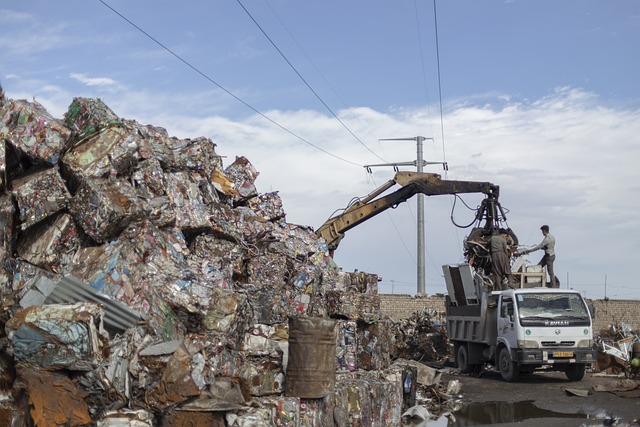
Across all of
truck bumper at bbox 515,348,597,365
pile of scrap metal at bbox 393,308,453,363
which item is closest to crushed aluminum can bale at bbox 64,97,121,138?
truck bumper at bbox 515,348,597,365

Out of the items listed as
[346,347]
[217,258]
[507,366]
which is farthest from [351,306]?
[507,366]

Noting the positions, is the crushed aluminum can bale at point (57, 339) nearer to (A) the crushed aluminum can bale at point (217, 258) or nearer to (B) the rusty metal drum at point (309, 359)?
(B) the rusty metal drum at point (309, 359)

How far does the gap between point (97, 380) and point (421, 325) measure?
1626 cm

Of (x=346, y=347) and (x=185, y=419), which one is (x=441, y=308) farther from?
(x=185, y=419)

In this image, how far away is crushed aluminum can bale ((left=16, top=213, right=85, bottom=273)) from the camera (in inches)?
330

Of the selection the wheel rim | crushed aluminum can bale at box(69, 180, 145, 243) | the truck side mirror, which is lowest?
the wheel rim

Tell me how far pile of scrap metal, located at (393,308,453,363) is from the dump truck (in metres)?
4.86

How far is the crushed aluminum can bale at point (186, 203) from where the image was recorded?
34.0 ft

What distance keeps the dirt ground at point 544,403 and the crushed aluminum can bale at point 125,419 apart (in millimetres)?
5287

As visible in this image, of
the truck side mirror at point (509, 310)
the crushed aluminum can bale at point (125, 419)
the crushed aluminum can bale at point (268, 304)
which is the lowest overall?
the crushed aluminum can bale at point (125, 419)

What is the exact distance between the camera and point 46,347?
22.2ft

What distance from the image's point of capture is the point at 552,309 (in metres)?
14.9

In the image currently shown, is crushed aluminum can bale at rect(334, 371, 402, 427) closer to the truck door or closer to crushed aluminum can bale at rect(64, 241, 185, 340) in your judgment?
crushed aluminum can bale at rect(64, 241, 185, 340)

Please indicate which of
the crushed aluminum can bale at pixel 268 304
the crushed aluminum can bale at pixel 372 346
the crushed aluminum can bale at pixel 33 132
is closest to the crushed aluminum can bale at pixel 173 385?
the crushed aluminum can bale at pixel 268 304
